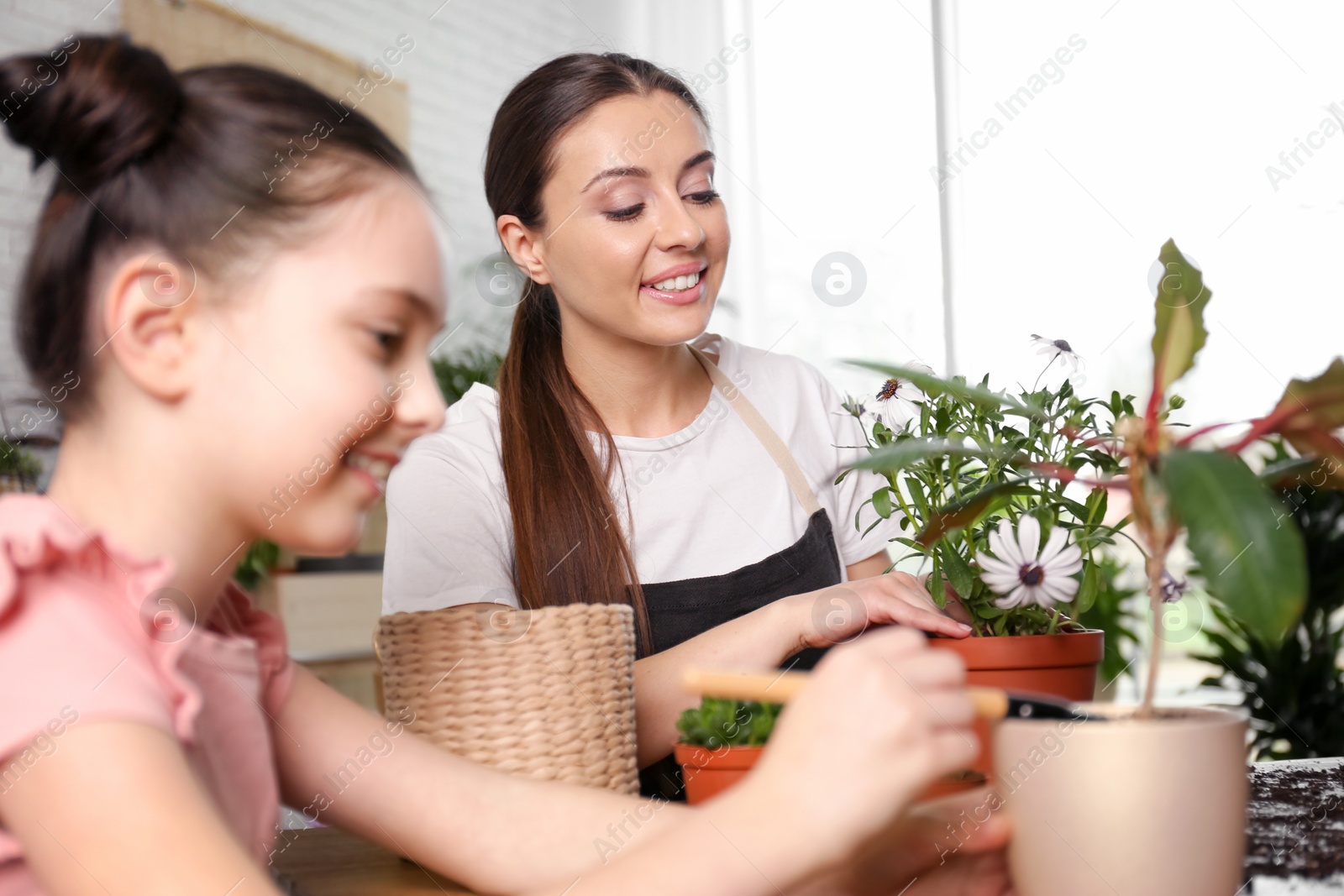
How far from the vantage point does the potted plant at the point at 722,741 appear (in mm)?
695

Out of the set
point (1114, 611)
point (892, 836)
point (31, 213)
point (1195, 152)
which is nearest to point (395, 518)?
point (31, 213)

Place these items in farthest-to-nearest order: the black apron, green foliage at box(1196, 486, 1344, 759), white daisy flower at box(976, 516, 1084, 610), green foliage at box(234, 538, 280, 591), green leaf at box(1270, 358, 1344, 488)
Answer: green foliage at box(234, 538, 280, 591) < green foliage at box(1196, 486, 1344, 759) < the black apron < white daisy flower at box(976, 516, 1084, 610) < green leaf at box(1270, 358, 1344, 488)

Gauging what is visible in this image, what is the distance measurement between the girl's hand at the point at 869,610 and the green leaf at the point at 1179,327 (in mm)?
380

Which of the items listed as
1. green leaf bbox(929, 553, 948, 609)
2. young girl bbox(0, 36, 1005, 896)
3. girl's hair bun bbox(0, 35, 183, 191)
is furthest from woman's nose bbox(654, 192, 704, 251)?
girl's hair bun bbox(0, 35, 183, 191)

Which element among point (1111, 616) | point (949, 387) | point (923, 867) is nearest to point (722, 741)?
point (923, 867)

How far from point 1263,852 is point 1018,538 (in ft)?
0.89

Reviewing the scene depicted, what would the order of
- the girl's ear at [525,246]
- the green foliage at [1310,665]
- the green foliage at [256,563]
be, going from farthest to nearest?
the green foliage at [256,563] → the green foliage at [1310,665] → the girl's ear at [525,246]

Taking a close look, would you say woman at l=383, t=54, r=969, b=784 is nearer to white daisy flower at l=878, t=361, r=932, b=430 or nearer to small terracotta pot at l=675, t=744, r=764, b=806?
white daisy flower at l=878, t=361, r=932, b=430

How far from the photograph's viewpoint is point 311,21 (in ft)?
12.8

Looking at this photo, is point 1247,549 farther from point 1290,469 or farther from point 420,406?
point 420,406

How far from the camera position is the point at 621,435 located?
61.8 inches

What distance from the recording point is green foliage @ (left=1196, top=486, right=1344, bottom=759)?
275 centimetres

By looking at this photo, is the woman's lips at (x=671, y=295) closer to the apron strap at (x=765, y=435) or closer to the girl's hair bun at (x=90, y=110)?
the apron strap at (x=765, y=435)

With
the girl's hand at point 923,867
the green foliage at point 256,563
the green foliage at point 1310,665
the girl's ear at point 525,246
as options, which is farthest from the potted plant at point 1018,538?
the green foliage at point 256,563
